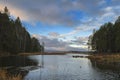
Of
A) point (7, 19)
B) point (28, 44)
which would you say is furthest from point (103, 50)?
point (7, 19)

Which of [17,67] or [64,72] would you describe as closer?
[64,72]

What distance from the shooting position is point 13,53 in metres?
138

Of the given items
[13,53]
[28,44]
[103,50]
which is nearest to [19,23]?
[28,44]

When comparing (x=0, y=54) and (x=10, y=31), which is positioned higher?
(x=10, y=31)

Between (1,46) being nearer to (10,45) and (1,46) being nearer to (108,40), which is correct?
(10,45)

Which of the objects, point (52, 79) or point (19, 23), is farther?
point (19, 23)

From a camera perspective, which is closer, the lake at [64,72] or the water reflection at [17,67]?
the lake at [64,72]

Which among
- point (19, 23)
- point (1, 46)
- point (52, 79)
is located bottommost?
point (52, 79)

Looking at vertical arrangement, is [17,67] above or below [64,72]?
above

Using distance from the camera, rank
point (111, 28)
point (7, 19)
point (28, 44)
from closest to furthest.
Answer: point (7, 19) < point (111, 28) < point (28, 44)

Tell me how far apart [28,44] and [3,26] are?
68.7m

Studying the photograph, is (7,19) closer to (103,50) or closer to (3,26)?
(3,26)

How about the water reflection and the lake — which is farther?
the water reflection

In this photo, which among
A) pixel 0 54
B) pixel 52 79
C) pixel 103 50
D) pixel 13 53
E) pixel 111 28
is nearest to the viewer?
pixel 52 79
